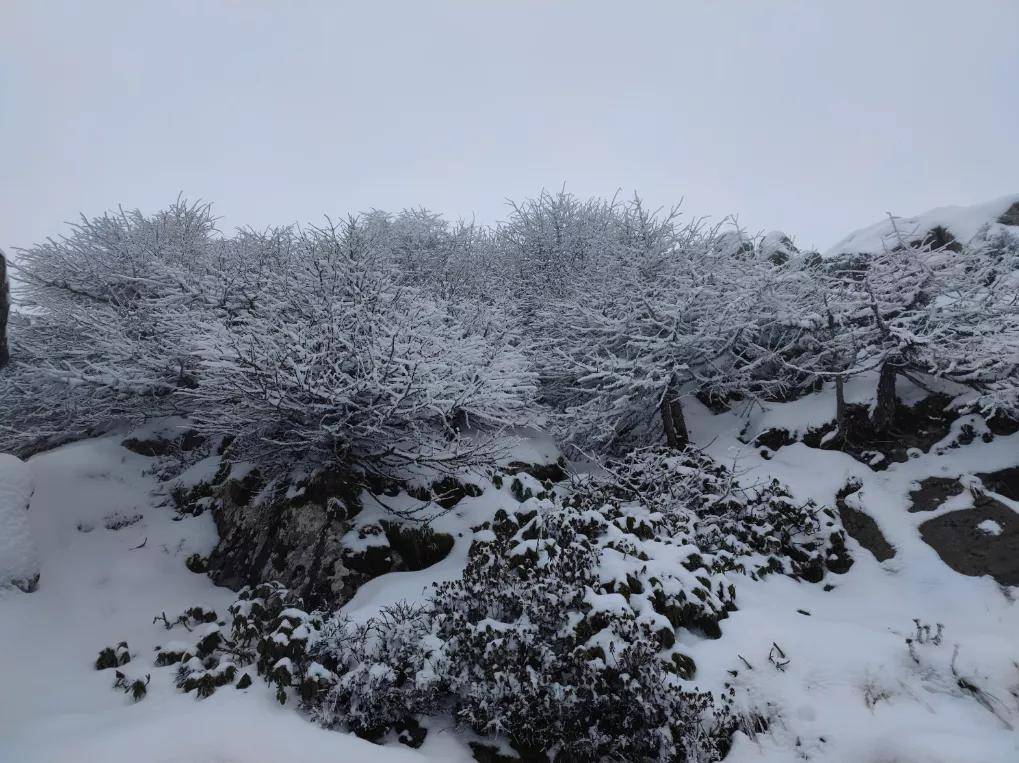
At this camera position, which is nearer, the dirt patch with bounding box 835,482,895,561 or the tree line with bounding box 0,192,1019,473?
the dirt patch with bounding box 835,482,895,561

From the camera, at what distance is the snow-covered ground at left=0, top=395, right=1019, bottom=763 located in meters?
3.61

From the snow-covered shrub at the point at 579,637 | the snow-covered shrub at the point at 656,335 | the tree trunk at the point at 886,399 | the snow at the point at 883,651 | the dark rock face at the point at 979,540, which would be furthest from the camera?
the snow-covered shrub at the point at 656,335

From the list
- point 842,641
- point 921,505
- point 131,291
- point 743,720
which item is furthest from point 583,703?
point 131,291

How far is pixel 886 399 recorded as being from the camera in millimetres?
9125

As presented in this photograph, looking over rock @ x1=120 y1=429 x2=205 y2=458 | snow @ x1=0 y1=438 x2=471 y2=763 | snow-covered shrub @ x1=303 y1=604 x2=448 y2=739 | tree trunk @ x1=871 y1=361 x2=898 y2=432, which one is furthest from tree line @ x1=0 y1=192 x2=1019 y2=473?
snow-covered shrub @ x1=303 y1=604 x2=448 y2=739

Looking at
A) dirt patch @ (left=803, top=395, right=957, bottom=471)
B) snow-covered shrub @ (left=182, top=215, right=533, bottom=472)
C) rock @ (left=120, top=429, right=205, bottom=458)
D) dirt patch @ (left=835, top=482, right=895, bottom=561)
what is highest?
snow-covered shrub @ (left=182, top=215, right=533, bottom=472)

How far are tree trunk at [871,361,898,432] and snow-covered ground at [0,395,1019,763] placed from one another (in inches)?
36.5

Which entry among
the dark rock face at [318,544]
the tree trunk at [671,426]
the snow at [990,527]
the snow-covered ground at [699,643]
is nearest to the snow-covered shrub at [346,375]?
the dark rock face at [318,544]

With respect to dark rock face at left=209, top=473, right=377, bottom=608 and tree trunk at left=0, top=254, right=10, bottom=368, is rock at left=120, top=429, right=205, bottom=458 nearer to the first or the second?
dark rock face at left=209, top=473, right=377, bottom=608

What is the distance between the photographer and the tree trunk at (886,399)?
356 inches

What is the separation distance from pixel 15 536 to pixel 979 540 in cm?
1276

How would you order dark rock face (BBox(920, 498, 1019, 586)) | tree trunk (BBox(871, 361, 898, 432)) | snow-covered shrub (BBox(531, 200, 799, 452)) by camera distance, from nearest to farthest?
dark rock face (BBox(920, 498, 1019, 586)) < tree trunk (BBox(871, 361, 898, 432)) < snow-covered shrub (BBox(531, 200, 799, 452))

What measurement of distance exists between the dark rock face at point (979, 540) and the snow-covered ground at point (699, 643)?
7.1 inches

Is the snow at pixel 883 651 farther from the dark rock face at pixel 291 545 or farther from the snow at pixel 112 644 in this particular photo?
the dark rock face at pixel 291 545
